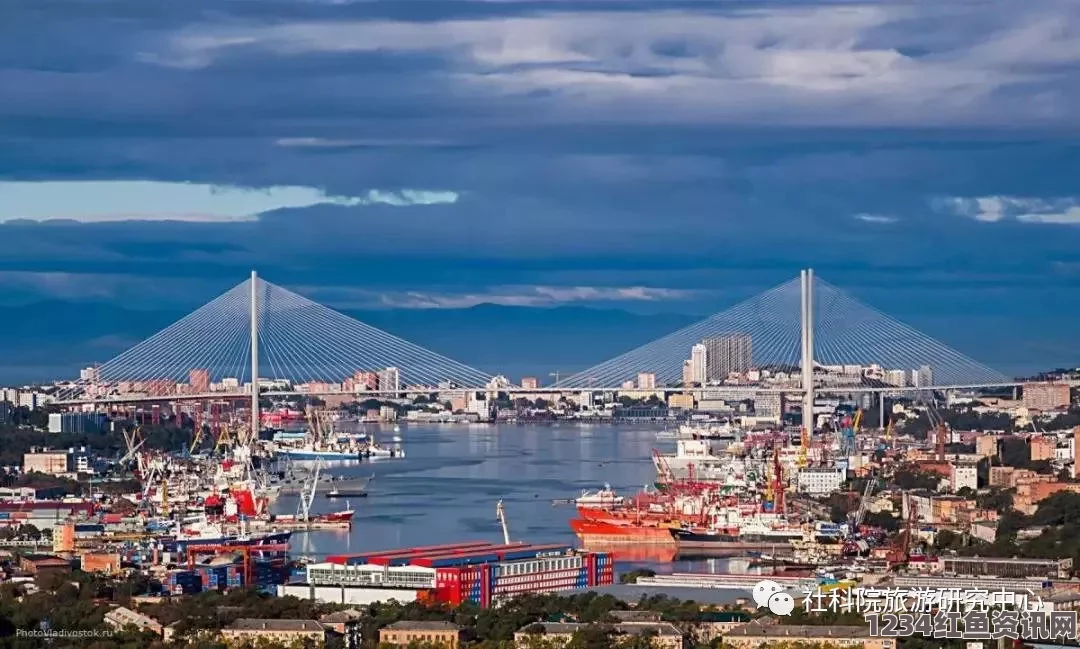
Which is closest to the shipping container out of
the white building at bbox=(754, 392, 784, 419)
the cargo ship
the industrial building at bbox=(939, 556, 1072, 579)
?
the industrial building at bbox=(939, 556, 1072, 579)

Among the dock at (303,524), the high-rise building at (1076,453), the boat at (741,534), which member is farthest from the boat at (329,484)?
the high-rise building at (1076,453)

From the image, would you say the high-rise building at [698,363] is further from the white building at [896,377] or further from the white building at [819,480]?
the white building at [819,480]

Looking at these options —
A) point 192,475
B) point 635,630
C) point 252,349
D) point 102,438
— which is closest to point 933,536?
point 635,630

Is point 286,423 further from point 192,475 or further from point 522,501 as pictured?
point 522,501

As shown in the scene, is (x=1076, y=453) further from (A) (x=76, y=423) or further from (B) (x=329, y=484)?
(A) (x=76, y=423)

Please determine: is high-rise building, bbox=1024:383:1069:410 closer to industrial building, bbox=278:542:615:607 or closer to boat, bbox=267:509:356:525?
boat, bbox=267:509:356:525

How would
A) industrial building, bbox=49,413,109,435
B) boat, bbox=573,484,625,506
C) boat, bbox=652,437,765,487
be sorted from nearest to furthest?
boat, bbox=573,484,625,506
boat, bbox=652,437,765,487
industrial building, bbox=49,413,109,435
